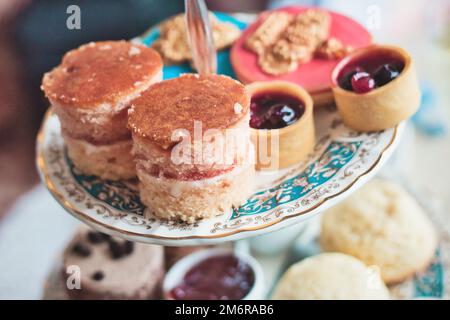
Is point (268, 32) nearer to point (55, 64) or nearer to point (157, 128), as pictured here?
point (157, 128)

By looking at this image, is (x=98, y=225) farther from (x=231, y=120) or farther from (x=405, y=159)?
(x=405, y=159)

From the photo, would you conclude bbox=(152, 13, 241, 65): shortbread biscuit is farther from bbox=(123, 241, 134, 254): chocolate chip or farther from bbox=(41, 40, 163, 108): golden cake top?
bbox=(123, 241, 134, 254): chocolate chip

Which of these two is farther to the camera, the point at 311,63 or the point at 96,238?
the point at 96,238

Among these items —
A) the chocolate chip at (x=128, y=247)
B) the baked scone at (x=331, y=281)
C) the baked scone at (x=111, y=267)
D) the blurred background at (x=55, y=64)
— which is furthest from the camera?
the blurred background at (x=55, y=64)

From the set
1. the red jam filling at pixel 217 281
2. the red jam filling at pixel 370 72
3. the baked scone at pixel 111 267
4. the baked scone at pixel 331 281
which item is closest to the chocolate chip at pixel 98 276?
the baked scone at pixel 111 267

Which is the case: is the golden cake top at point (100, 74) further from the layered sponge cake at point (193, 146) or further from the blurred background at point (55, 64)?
the blurred background at point (55, 64)

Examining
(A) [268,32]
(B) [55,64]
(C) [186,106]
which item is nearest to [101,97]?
(C) [186,106]
